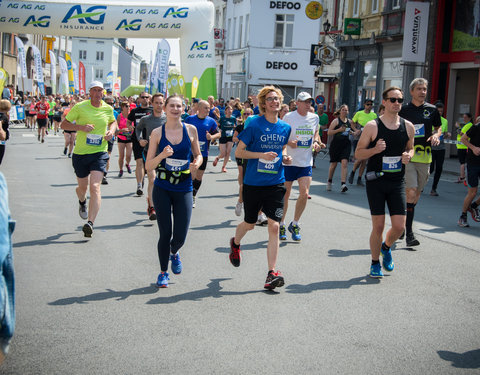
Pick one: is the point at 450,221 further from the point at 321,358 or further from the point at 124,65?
the point at 124,65

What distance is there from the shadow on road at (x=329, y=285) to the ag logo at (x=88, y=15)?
21114mm

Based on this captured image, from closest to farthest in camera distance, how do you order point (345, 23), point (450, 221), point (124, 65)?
point (450, 221) → point (345, 23) → point (124, 65)

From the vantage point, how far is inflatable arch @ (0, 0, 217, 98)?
25656 mm

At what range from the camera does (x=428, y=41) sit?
26.1 metres

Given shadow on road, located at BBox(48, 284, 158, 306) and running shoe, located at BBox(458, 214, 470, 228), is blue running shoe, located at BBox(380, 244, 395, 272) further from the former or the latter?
running shoe, located at BBox(458, 214, 470, 228)

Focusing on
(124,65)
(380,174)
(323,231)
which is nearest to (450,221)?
(323,231)

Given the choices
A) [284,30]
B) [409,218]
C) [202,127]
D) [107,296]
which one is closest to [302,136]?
[409,218]

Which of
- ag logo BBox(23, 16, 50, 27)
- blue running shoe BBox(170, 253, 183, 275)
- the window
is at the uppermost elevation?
the window

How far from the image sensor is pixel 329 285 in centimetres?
677

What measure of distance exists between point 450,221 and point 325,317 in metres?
6.44

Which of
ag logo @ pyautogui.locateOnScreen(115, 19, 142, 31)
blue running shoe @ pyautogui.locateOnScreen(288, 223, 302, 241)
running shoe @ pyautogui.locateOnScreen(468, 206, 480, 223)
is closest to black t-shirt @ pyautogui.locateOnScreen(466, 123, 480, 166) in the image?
running shoe @ pyautogui.locateOnScreen(468, 206, 480, 223)

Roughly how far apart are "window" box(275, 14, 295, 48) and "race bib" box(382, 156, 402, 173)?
43.3 metres

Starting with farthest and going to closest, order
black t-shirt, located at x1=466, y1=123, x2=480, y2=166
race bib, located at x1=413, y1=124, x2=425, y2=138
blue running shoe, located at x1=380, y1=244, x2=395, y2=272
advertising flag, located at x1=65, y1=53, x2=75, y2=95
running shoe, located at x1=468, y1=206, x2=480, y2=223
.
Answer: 1. advertising flag, located at x1=65, y1=53, x2=75, y2=95
2. running shoe, located at x1=468, y1=206, x2=480, y2=223
3. black t-shirt, located at x1=466, y1=123, x2=480, y2=166
4. race bib, located at x1=413, y1=124, x2=425, y2=138
5. blue running shoe, located at x1=380, y1=244, x2=395, y2=272

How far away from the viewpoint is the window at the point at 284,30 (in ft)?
162
